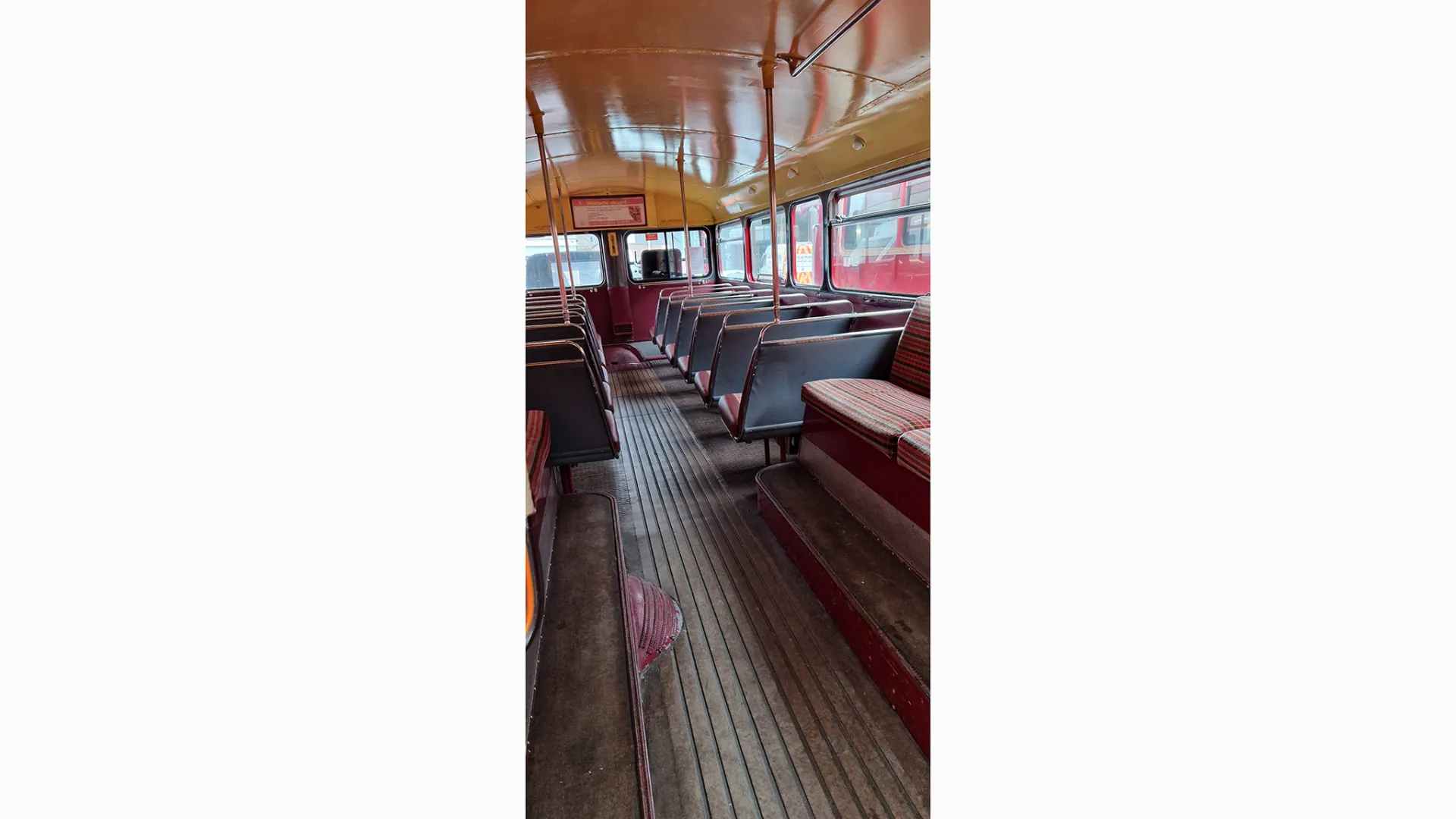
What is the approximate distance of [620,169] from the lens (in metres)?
6.04

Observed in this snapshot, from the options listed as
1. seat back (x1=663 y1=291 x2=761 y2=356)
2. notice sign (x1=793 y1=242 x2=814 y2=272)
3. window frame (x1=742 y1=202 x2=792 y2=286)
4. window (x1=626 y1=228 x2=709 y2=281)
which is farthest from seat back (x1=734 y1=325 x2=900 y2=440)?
window (x1=626 y1=228 x2=709 y2=281)

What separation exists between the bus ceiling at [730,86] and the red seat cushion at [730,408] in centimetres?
162

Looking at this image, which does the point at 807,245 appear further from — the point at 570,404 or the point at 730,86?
the point at 570,404

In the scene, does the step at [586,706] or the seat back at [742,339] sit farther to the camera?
the seat back at [742,339]

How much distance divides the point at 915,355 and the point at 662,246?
6.89m

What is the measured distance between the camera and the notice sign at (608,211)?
706cm

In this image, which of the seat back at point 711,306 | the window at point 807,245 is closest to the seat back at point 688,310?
the seat back at point 711,306

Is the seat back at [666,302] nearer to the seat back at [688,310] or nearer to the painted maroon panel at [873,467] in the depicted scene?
the seat back at [688,310]

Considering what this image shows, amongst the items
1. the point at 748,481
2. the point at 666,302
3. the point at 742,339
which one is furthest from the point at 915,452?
the point at 666,302
